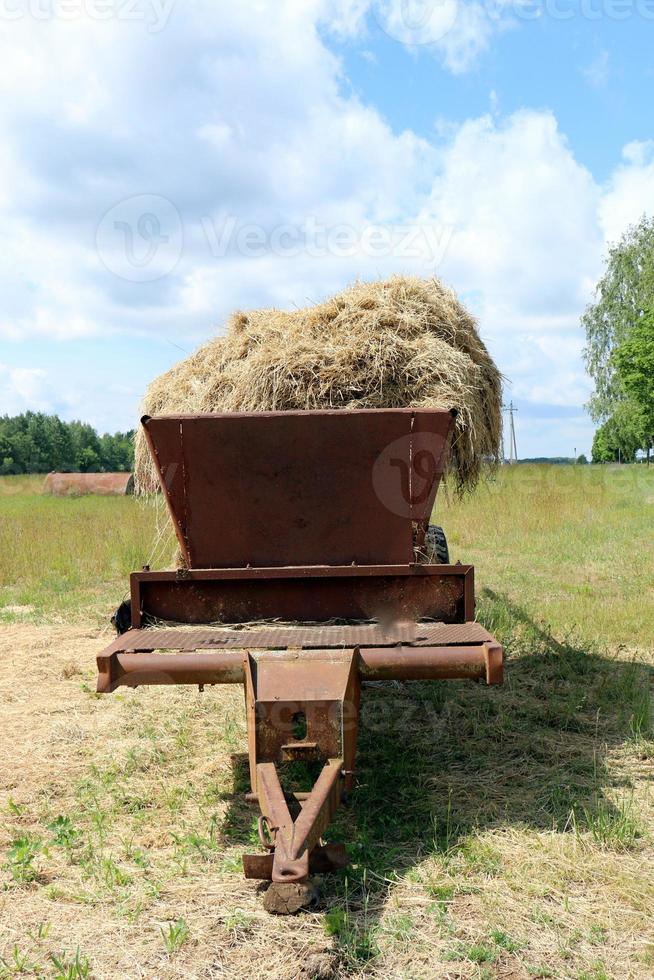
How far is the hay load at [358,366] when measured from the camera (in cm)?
488

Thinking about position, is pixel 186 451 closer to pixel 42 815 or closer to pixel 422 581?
pixel 422 581

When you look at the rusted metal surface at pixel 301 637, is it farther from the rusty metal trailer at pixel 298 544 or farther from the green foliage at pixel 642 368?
the green foliage at pixel 642 368

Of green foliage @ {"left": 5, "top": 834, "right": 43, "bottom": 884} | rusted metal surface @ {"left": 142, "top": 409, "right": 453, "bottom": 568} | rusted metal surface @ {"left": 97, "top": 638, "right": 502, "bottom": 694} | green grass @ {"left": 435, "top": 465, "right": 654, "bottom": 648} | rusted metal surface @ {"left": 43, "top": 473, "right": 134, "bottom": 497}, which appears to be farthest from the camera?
rusted metal surface @ {"left": 43, "top": 473, "right": 134, "bottom": 497}

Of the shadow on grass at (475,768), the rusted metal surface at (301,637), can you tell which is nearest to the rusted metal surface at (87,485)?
the shadow on grass at (475,768)

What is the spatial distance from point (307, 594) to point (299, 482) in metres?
0.60

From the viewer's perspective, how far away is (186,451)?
4.16m

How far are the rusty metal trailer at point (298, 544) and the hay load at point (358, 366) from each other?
76 cm

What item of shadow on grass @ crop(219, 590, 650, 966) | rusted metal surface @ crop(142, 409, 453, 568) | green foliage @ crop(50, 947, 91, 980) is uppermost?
rusted metal surface @ crop(142, 409, 453, 568)

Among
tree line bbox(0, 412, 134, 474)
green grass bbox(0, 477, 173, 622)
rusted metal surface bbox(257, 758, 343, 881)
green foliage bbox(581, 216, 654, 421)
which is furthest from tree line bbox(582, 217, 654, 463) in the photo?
tree line bbox(0, 412, 134, 474)

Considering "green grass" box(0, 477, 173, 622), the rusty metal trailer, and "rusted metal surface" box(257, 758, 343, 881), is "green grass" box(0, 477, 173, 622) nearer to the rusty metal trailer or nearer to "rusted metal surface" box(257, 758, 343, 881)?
the rusty metal trailer

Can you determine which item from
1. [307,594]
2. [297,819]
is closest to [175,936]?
[297,819]

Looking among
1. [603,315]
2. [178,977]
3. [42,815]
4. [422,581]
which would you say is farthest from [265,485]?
[603,315]

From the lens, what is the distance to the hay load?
488cm

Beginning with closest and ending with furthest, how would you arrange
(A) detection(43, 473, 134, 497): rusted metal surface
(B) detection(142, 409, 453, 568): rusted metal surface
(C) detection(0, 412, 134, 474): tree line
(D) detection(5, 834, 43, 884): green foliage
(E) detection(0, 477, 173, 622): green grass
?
(D) detection(5, 834, 43, 884): green foliage < (B) detection(142, 409, 453, 568): rusted metal surface < (E) detection(0, 477, 173, 622): green grass < (A) detection(43, 473, 134, 497): rusted metal surface < (C) detection(0, 412, 134, 474): tree line
